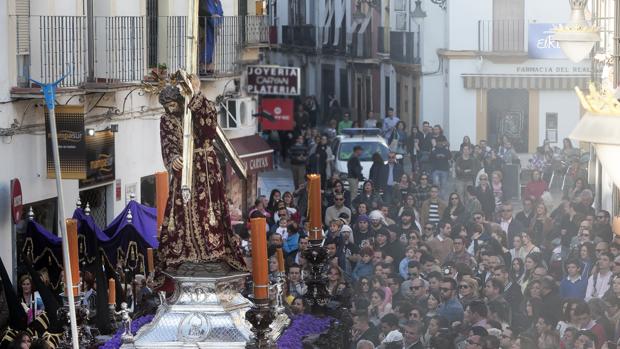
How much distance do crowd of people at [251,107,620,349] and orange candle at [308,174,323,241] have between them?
0.50 m

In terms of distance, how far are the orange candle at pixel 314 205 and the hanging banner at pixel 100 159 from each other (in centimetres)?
776

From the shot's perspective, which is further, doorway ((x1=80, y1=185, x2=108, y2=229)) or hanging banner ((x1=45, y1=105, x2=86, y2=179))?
doorway ((x1=80, y1=185, x2=108, y2=229))

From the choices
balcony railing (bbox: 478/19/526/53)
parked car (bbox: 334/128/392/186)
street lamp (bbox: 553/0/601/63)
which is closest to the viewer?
street lamp (bbox: 553/0/601/63)

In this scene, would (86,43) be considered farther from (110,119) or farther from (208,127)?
(208,127)

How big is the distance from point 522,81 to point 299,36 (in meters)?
16.4

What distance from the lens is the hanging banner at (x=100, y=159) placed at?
2075 centimetres

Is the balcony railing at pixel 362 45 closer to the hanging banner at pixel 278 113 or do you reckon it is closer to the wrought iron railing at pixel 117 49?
the hanging banner at pixel 278 113

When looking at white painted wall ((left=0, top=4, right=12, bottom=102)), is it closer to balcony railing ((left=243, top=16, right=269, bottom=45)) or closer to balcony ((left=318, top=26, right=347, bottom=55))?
balcony railing ((left=243, top=16, right=269, bottom=45))

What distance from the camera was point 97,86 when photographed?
68.6 feet

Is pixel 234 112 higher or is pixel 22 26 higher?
pixel 22 26

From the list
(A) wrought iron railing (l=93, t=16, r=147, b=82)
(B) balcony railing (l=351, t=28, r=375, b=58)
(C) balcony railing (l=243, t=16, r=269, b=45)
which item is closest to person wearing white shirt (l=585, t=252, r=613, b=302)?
(A) wrought iron railing (l=93, t=16, r=147, b=82)

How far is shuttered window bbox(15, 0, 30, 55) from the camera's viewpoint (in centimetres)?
1923

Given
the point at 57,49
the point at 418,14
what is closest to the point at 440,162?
the point at 57,49

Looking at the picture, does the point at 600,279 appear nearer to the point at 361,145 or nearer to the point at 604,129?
the point at 604,129
